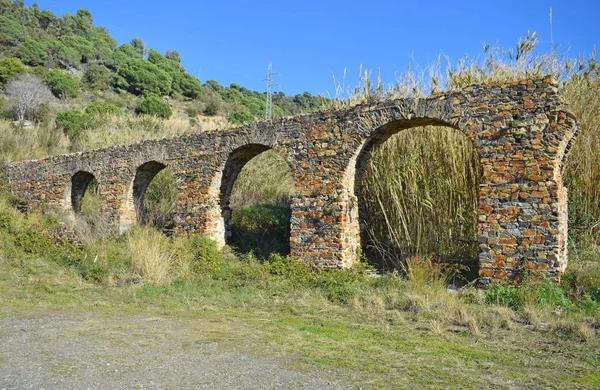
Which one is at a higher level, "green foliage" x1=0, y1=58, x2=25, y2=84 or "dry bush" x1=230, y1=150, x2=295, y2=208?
"green foliage" x1=0, y1=58, x2=25, y2=84

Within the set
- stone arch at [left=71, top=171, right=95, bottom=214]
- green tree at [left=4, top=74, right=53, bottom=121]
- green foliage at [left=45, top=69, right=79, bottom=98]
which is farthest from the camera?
green foliage at [left=45, top=69, right=79, bottom=98]

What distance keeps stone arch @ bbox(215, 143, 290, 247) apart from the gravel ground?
217 inches

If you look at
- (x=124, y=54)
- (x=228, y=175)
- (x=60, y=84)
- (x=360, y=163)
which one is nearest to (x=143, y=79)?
(x=60, y=84)

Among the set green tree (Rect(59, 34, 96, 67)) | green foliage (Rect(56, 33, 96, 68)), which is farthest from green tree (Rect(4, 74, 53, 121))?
green tree (Rect(59, 34, 96, 67))

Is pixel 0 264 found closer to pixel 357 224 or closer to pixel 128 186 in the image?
pixel 128 186

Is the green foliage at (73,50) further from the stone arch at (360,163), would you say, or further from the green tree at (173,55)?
the stone arch at (360,163)

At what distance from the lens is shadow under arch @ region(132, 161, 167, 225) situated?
42.9 ft

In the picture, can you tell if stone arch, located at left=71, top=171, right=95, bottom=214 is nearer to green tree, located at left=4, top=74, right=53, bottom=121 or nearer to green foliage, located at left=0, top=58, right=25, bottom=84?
green tree, located at left=4, top=74, right=53, bottom=121

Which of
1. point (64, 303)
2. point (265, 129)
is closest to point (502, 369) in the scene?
point (64, 303)

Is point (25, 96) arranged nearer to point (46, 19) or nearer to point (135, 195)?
point (135, 195)

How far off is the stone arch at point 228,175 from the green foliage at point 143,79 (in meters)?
32.3

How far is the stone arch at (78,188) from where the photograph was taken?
15.2 metres

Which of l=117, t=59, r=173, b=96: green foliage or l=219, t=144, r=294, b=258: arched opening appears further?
l=117, t=59, r=173, b=96: green foliage

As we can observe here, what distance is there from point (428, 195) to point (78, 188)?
11.3 m
